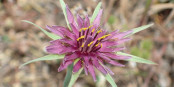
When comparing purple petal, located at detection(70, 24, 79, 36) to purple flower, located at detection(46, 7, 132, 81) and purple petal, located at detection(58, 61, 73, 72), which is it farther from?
purple petal, located at detection(58, 61, 73, 72)

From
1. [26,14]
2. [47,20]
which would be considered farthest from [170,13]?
[26,14]

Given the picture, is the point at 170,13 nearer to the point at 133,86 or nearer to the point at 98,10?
the point at 133,86

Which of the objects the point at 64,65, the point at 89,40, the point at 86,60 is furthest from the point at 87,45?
the point at 64,65

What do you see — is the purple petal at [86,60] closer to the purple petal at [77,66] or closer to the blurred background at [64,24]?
the purple petal at [77,66]

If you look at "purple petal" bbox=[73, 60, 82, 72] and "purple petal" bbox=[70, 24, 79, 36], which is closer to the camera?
"purple petal" bbox=[73, 60, 82, 72]

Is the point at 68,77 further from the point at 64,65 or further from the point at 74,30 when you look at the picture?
the point at 74,30

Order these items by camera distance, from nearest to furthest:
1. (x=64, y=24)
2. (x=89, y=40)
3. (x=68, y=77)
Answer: (x=68, y=77), (x=89, y=40), (x=64, y=24)

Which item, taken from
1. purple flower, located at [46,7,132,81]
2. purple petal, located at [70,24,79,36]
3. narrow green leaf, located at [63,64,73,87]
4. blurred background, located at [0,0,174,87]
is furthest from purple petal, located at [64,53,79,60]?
blurred background, located at [0,0,174,87]

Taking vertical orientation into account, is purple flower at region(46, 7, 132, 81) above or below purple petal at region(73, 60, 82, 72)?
above
